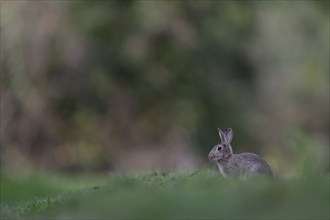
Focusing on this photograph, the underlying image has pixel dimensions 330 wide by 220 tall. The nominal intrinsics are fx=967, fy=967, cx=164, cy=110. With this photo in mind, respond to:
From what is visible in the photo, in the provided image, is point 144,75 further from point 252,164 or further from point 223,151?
point 252,164

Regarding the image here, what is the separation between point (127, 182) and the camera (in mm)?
9727

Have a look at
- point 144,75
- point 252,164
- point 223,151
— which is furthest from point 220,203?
point 144,75

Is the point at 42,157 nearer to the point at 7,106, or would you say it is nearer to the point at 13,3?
the point at 7,106

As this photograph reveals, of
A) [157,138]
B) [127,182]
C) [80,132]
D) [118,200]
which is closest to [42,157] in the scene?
[80,132]

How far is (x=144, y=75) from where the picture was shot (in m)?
25.4

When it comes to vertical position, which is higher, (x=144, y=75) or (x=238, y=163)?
(x=144, y=75)

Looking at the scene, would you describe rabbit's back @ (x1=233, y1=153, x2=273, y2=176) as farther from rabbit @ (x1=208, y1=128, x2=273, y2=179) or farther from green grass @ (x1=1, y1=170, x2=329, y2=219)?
green grass @ (x1=1, y1=170, x2=329, y2=219)

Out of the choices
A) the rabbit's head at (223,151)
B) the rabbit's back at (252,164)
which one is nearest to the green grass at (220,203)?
the rabbit's back at (252,164)

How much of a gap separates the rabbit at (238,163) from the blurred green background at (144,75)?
14684 mm

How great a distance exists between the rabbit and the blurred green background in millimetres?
14684

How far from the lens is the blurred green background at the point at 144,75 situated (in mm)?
24172

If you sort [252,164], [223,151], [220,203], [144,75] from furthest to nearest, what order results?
[144,75] → [223,151] → [252,164] → [220,203]

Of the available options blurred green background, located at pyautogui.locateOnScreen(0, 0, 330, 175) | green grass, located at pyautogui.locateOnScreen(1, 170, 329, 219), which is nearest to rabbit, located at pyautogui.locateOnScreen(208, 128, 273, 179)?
green grass, located at pyautogui.locateOnScreen(1, 170, 329, 219)

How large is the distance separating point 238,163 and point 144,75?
16.5m
